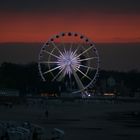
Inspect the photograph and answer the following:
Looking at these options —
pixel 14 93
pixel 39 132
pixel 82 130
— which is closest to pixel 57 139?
pixel 39 132

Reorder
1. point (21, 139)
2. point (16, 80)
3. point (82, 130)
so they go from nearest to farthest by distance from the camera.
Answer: point (21, 139)
point (82, 130)
point (16, 80)

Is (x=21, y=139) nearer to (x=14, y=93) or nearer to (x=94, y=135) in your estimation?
(x=94, y=135)

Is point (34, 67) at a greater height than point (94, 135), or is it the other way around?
point (34, 67)

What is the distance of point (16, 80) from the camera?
392ft

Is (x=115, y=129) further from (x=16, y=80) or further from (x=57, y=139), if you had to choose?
(x=16, y=80)

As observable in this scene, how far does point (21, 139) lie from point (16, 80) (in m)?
87.2

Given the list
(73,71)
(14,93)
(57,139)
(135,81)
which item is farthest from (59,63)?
(135,81)

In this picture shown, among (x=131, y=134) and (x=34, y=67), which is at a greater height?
(x=34, y=67)

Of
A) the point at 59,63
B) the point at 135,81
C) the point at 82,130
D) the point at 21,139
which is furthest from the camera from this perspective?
the point at 135,81

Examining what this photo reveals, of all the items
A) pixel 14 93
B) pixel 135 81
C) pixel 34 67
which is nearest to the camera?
pixel 14 93

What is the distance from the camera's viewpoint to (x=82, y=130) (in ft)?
141

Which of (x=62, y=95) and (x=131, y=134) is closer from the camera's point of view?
(x=131, y=134)

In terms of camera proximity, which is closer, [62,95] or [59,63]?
[59,63]

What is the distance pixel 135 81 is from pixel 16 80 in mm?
42654
